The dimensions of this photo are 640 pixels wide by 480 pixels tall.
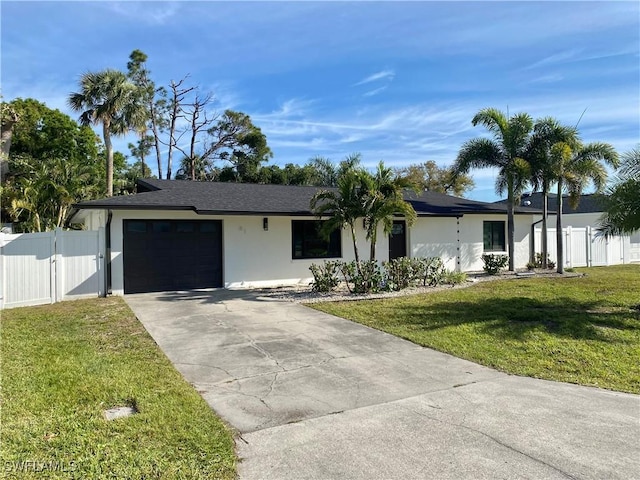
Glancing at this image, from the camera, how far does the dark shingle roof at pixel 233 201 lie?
1123cm

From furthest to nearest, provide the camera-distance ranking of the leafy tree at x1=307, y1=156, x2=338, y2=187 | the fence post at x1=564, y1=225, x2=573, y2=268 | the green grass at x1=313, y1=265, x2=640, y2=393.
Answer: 1. the leafy tree at x1=307, y1=156, x2=338, y2=187
2. the fence post at x1=564, y1=225, x2=573, y2=268
3. the green grass at x1=313, y1=265, x2=640, y2=393

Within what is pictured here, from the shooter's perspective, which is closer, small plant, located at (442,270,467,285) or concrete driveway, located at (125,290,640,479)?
concrete driveway, located at (125,290,640,479)

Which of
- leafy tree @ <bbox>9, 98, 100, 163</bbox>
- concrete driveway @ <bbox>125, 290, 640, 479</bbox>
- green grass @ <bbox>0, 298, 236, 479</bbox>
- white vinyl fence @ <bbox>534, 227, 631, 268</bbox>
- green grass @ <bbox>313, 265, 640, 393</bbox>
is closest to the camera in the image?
green grass @ <bbox>0, 298, 236, 479</bbox>

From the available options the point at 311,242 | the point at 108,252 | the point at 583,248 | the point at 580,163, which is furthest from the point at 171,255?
the point at 583,248

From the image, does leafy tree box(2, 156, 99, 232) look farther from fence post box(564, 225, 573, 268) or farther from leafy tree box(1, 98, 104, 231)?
fence post box(564, 225, 573, 268)

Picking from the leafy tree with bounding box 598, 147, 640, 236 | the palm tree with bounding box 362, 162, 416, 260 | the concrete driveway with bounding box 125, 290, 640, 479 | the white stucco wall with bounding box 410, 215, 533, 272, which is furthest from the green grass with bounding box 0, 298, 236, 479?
the white stucco wall with bounding box 410, 215, 533, 272

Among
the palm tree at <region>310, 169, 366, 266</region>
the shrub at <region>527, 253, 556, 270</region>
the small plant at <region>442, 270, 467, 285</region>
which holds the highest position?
the palm tree at <region>310, 169, 366, 266</region>

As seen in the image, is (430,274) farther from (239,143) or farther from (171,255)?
(239,143)

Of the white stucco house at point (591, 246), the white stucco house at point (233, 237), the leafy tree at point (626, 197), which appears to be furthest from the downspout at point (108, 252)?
the white stucco house at point (591, 246)

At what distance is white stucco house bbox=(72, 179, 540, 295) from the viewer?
11.4 m

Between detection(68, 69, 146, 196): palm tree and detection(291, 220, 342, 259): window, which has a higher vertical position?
detection(68, 69, 146, 196): palm tree

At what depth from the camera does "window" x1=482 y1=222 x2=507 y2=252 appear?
1731cm

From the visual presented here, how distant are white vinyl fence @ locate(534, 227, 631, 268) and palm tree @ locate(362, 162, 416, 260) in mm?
10410

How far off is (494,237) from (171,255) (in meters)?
12.9
